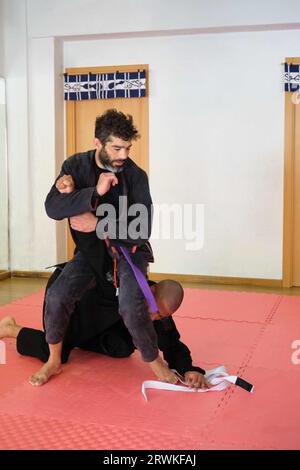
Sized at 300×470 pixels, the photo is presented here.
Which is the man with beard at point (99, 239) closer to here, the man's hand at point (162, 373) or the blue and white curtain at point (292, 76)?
the man's hand at point (162, 373)

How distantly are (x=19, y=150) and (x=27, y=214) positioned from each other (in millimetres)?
728

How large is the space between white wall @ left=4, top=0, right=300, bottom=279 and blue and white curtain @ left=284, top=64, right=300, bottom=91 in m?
0.12

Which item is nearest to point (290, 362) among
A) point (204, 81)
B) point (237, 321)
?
point (237, 321)

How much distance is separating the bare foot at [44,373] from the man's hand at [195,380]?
0.70m

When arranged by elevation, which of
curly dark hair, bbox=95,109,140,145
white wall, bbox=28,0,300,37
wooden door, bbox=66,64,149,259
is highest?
white wall, bbox=28,0,300,37

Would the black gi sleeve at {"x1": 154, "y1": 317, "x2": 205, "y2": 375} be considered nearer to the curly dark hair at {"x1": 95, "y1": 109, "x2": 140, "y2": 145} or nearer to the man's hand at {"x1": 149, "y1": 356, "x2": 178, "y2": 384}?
the man's hand at {"x1": 149, "y1": 356, "x2": 178, "y2": 384}

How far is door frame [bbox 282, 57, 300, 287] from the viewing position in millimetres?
5828

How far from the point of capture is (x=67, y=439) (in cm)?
226

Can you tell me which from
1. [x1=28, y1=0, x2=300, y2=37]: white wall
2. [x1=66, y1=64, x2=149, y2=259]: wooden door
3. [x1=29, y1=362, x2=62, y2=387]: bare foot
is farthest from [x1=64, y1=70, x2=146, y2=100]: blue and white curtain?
[x1=29, y1=362, x2=62, y2=387]: bare foot

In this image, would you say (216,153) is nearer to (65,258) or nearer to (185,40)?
(185,40)

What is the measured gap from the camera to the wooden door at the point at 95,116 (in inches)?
247

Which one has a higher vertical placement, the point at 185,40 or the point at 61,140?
the point at 185,40

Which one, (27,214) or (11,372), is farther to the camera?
(27,214)

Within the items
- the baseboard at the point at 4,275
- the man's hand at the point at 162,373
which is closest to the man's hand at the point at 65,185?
the man's hand at the point at 162,373
